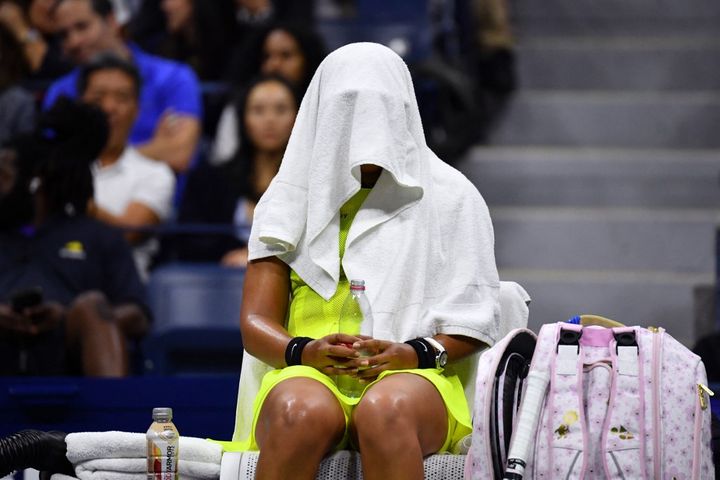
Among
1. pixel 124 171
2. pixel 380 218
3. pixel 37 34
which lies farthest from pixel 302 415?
pixel 37 34

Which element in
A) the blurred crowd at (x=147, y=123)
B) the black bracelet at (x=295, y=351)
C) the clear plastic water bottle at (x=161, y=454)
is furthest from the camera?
the blurred crowd at (x=147, y=123)

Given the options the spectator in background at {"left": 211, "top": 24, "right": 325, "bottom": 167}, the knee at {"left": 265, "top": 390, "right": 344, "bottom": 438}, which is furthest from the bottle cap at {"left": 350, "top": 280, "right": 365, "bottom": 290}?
the spectator in background at {"left": 211, "top": 24, "right": 325, "bottom": 167}

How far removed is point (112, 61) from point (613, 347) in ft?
12.9

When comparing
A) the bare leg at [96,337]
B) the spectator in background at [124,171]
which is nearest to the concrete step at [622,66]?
the spectator in background at [124,171]

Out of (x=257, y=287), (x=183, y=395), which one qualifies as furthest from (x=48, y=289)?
(x=257, y=287)

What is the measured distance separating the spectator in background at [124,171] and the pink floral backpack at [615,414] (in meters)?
3.21

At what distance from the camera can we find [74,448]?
3.65 m

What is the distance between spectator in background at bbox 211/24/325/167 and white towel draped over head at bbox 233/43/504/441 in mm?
2887

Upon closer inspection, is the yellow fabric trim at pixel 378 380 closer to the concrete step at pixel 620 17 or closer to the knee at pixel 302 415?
the knee at pixel 302 415

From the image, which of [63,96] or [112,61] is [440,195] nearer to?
[63,96]

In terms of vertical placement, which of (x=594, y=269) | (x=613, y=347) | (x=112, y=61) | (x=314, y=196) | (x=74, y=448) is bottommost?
(x=74, y=448)

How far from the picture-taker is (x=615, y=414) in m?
3.31

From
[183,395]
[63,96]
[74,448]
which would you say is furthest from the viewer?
[63,96]

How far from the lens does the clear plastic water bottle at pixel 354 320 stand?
12.2 feet
